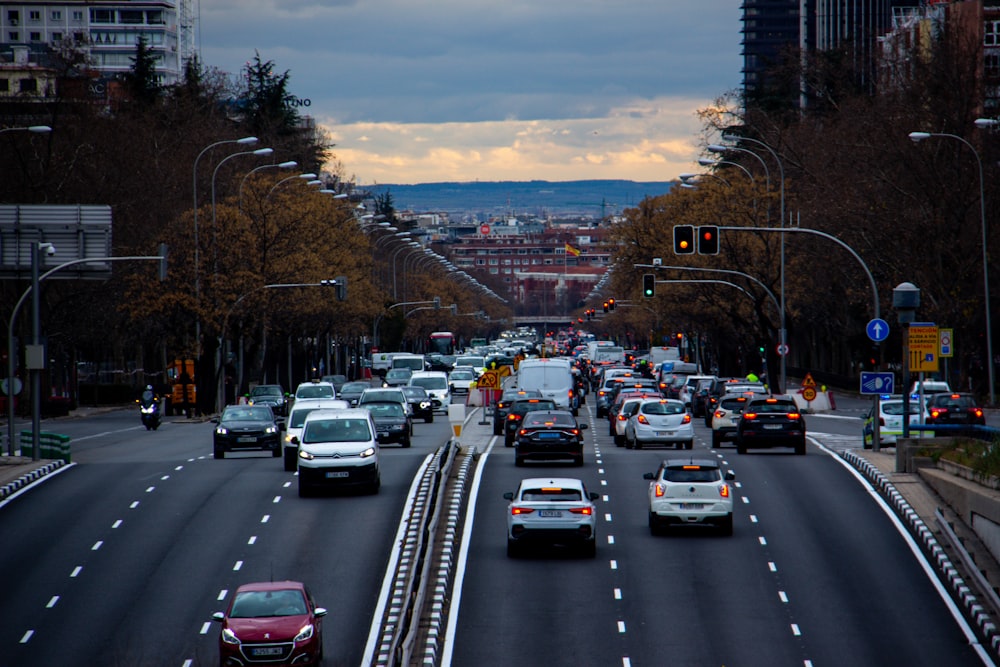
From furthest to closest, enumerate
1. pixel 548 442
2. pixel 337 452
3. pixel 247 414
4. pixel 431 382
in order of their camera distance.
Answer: pixel 431 382 → pixel 247 414 → pixel 548 442 → pixel 337 452

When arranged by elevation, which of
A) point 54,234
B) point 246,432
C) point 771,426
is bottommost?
point 246,432

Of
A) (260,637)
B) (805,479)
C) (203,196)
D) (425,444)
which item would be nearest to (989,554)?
(805,479)

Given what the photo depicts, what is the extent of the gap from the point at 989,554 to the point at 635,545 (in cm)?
610

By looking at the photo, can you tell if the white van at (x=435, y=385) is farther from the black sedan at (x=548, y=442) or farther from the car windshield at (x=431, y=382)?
the black sedan at (x=548, y=442)

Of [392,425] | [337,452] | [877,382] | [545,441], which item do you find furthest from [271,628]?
[392,425]

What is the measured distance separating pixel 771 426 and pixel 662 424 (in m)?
3.47

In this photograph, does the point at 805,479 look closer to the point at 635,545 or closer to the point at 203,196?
the point at 635,545

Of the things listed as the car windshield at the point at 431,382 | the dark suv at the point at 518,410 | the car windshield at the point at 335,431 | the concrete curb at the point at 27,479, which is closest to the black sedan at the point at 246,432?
the concrete curb at the point at 27,479

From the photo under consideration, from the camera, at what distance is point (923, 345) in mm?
35219

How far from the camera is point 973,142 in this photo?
6638 centimetres

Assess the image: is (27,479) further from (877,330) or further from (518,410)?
(877,330)

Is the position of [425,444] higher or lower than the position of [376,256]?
lower

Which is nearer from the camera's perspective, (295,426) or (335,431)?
(335,431)

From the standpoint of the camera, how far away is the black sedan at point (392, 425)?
4434 cm
